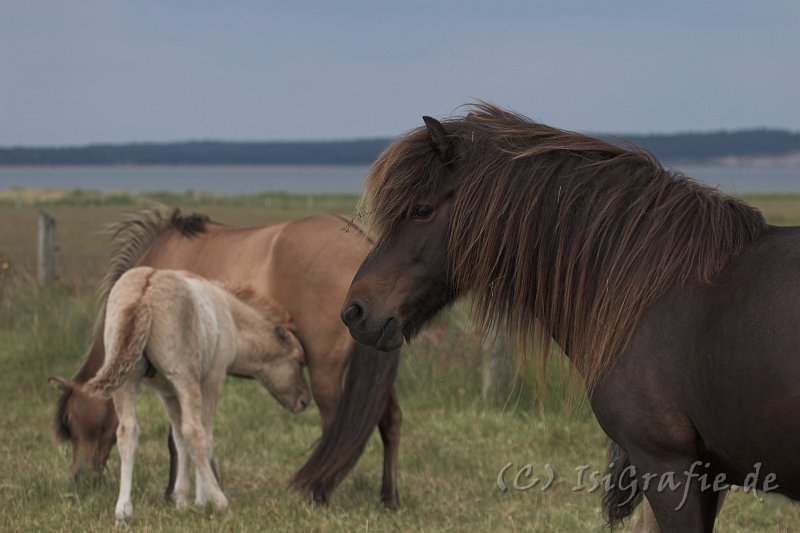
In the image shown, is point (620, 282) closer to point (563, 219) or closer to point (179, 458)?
point (563, 219)

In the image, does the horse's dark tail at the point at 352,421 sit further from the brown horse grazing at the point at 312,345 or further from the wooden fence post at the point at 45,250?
the wooden fence post at the point at 45,250

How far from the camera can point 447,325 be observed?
9617 millimetres

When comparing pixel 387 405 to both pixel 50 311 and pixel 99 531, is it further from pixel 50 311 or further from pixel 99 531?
pixel 50 311

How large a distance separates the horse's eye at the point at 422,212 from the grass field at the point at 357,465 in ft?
2.79

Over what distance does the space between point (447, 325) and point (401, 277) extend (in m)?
6.41

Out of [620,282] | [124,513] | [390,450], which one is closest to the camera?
[620,282]

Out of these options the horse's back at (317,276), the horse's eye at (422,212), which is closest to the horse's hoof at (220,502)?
the horse's back at (317,276)

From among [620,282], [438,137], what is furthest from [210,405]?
[620,282]

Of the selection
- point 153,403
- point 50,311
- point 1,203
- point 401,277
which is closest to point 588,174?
point 401,277

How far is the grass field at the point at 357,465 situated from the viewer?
5215 mm

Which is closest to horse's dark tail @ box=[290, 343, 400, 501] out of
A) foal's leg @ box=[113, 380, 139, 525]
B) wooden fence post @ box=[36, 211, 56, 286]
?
foal's leg @ box=[113, 380, 139, 525]

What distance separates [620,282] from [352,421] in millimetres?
3074

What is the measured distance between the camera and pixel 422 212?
10.6 ft

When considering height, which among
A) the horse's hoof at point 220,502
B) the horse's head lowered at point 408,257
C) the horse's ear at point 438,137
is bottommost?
the horse's hoof at point 220,502
